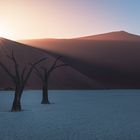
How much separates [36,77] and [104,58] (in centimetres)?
2393

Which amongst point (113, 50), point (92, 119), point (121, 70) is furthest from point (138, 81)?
point (92, 119)

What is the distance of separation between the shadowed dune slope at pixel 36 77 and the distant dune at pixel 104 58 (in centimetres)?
514

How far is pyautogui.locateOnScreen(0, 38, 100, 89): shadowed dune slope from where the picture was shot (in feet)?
209

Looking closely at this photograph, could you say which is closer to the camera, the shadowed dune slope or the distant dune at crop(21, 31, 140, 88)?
the shadowed dune slope

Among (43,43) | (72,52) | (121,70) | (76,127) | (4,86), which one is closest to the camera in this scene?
(76,127)

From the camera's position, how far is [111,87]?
70688 millimetres

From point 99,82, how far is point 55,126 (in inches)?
2216

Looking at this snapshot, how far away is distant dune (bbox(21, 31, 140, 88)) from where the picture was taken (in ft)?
249

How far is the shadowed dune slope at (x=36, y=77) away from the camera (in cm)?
6366

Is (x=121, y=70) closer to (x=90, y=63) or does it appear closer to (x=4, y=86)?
(x=90, y=63)

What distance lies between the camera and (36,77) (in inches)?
2557

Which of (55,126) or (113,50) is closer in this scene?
(55,126)

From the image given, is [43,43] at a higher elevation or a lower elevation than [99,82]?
higher

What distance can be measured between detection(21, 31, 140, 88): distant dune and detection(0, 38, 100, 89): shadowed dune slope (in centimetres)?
514
